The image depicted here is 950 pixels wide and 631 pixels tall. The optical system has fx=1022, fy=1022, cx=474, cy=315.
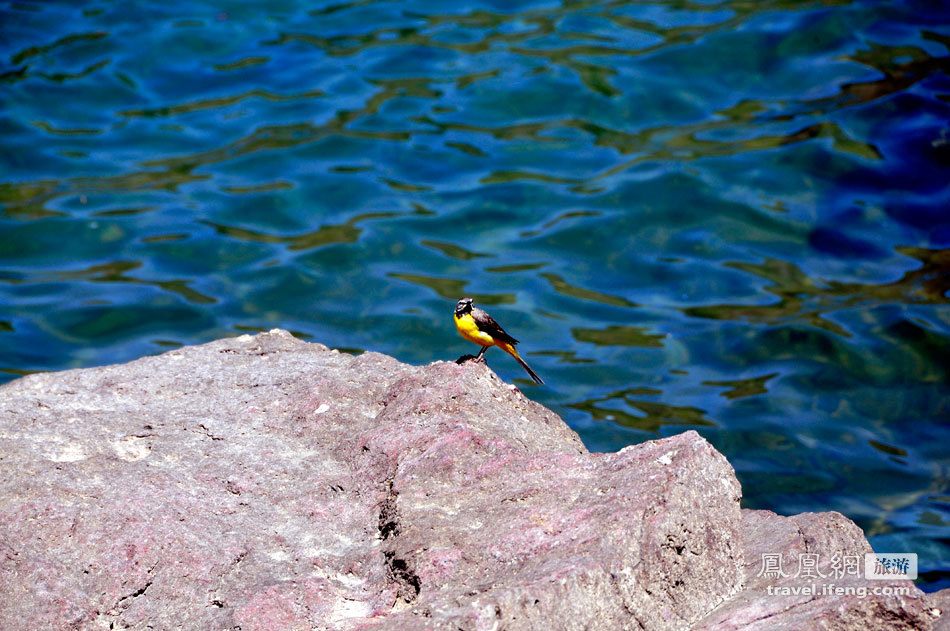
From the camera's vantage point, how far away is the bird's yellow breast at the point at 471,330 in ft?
18.8

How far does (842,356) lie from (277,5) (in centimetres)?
1021

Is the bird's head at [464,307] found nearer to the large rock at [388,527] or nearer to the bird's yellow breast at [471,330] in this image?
the bird's yellow breast at [471,330]

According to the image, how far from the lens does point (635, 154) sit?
40.7ft

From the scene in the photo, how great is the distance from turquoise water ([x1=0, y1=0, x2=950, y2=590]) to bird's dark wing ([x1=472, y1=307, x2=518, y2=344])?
106 inches

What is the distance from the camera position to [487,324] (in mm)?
5738

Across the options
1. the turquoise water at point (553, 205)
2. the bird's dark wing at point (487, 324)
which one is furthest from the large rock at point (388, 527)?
the turquoise water at point (553, 205)

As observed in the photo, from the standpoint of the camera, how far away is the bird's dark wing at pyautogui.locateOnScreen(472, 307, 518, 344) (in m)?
5.70

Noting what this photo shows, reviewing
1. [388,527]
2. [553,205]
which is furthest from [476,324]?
[553,205]

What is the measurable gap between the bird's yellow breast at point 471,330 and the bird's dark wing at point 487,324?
2cm

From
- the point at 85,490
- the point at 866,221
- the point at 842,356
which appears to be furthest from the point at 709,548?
the point at 866,221

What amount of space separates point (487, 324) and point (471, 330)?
0.10 meters

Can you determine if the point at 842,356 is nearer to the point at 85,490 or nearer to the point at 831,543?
the point at 831,543

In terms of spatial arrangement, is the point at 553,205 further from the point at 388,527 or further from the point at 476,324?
the point at 388,527

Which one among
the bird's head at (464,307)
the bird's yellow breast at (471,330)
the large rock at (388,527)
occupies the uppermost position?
the large rock at (388,527)
